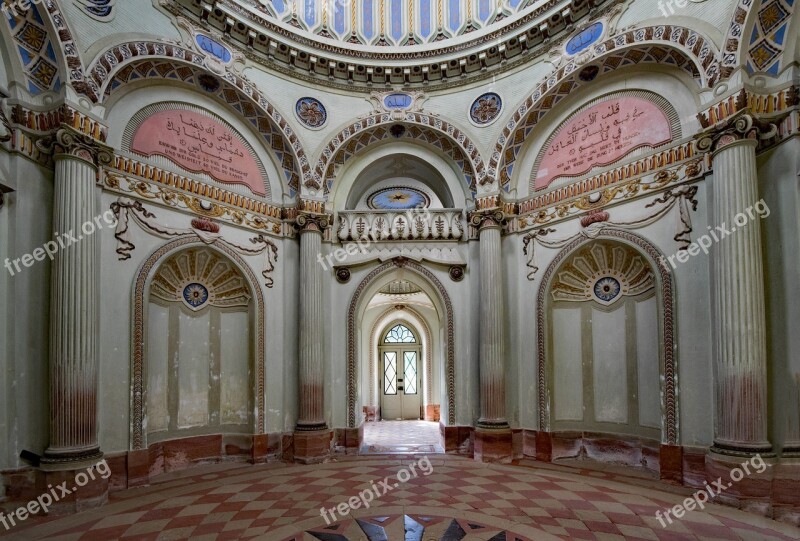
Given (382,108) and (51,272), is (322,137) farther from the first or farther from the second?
(51,272)

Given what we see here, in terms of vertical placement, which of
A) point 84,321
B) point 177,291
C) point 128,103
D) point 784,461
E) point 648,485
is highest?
point 128,103

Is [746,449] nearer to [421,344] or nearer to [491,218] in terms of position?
[491,218]

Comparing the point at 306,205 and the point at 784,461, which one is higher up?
the point at 306,205

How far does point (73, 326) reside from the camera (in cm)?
626

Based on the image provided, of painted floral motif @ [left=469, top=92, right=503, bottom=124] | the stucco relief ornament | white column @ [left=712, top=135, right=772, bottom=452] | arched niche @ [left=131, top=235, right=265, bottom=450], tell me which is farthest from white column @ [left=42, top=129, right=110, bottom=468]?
white column @ [left=712, top=135, right=772, bottom=452]

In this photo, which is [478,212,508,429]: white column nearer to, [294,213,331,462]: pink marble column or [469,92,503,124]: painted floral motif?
[469,92,503,124]: painted floral motif

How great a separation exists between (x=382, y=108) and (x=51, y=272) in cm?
719

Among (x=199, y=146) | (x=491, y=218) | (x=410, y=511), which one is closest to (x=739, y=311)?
(x=491, y=218)

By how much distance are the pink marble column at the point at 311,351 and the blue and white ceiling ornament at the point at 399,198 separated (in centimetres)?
367

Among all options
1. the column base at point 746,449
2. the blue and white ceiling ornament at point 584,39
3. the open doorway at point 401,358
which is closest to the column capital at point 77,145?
the blue and white ceiling ornament at point 584,39

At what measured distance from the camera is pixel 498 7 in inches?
389

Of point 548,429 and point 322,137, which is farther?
point 322,137

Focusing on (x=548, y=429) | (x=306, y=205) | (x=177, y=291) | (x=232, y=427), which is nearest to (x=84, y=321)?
(x=177, y=291)

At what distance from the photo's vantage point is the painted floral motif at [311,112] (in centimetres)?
998
